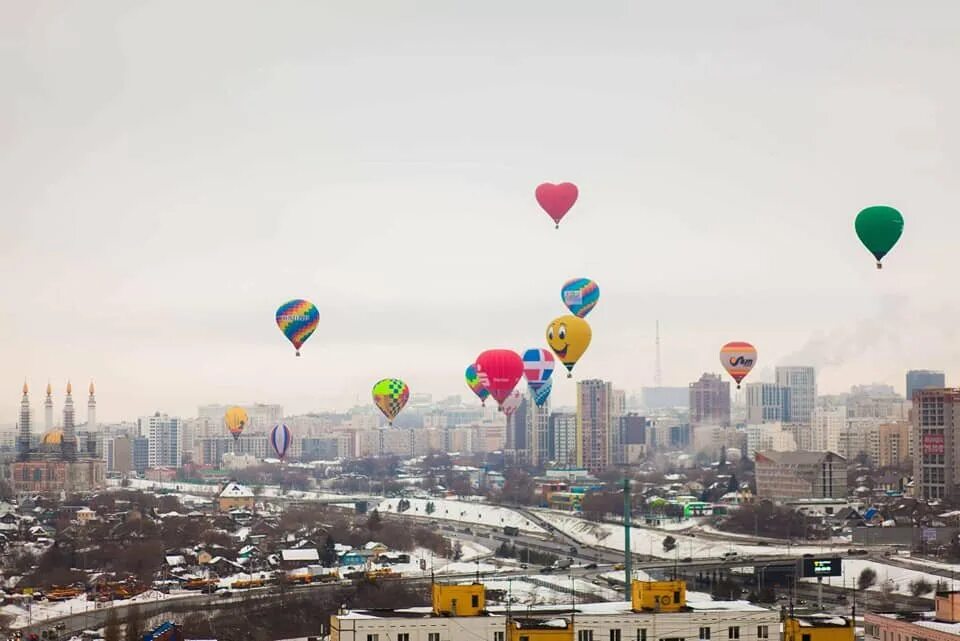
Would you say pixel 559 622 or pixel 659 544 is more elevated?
pixel 559 622

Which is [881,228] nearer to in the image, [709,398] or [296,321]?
[296,321]

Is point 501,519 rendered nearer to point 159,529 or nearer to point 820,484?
point 820,484

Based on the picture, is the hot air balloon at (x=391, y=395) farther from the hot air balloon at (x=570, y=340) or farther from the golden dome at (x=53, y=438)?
the golden dome at (x=53, y=438)

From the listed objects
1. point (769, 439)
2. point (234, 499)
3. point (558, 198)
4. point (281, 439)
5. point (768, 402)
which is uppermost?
point (558, 198)

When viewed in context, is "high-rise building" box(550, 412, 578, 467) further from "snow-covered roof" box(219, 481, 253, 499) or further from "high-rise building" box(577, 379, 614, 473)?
"snow-covered roof" box(219, 481, 253, 499)

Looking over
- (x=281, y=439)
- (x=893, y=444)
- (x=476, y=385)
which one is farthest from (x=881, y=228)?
(x=893, y=444)

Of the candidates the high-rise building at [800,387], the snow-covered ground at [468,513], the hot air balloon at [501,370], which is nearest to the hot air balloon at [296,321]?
the hot air balloon at [501,370]

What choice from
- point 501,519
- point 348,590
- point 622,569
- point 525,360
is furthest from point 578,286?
point 501,519

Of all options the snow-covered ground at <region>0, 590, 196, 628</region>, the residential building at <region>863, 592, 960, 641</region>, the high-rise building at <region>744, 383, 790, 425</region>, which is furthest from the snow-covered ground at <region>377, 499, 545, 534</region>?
the high-rise building at <region>744, 383, 790, 425</region>

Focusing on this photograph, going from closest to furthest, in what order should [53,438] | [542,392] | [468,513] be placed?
[542,392] → [468,513] → [53,438]
